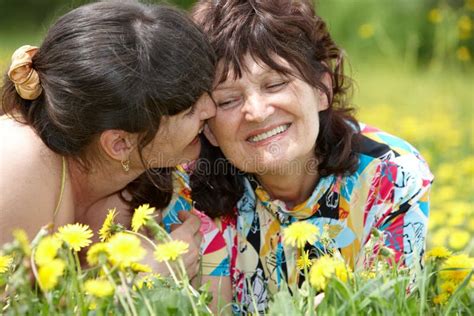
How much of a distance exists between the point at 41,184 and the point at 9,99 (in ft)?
1.09

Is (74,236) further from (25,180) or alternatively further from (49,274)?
(25,180)

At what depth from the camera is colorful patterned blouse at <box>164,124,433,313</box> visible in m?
2.66

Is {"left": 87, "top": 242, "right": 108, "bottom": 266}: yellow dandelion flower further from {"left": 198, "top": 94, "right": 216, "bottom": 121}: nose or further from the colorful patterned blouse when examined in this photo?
the colorful patterned blouse

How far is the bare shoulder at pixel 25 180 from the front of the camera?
2.34 meters

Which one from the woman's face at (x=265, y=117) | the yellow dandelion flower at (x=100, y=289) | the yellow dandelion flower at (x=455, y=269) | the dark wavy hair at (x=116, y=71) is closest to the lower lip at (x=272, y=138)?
the woman's face at (x=265, y=117)

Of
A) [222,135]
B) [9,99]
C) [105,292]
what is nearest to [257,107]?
[222,135]

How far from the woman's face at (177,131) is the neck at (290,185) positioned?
1.26ft

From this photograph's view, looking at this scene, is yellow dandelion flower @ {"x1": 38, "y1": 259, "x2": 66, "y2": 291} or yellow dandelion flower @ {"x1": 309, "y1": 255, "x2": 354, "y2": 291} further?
yellow dandelion flower @ {"x1": 309, "y1": 255, "x2": 354, "y2": 291}

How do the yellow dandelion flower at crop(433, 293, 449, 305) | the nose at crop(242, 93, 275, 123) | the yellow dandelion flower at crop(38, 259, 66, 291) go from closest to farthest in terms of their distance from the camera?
the yellow dandelion flower at crop(38, 259, 66, 291), the yellow dandelion flower at crop(433, 293, 449, 305), the nose at crop(242, 93, 275, 123)

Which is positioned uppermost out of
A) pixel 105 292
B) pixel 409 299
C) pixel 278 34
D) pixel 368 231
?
pixel 278 34

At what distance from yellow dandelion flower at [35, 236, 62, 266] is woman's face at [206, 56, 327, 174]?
3.22 feet

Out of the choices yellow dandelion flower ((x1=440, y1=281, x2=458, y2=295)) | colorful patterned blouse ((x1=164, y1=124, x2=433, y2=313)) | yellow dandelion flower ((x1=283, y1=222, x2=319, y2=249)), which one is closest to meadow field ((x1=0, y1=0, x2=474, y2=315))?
yellow dandelion flower ((x1=440, y1=281, x2=458, y2=295))

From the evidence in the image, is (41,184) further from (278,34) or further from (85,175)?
(278,34)

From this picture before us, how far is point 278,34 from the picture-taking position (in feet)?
8.28
